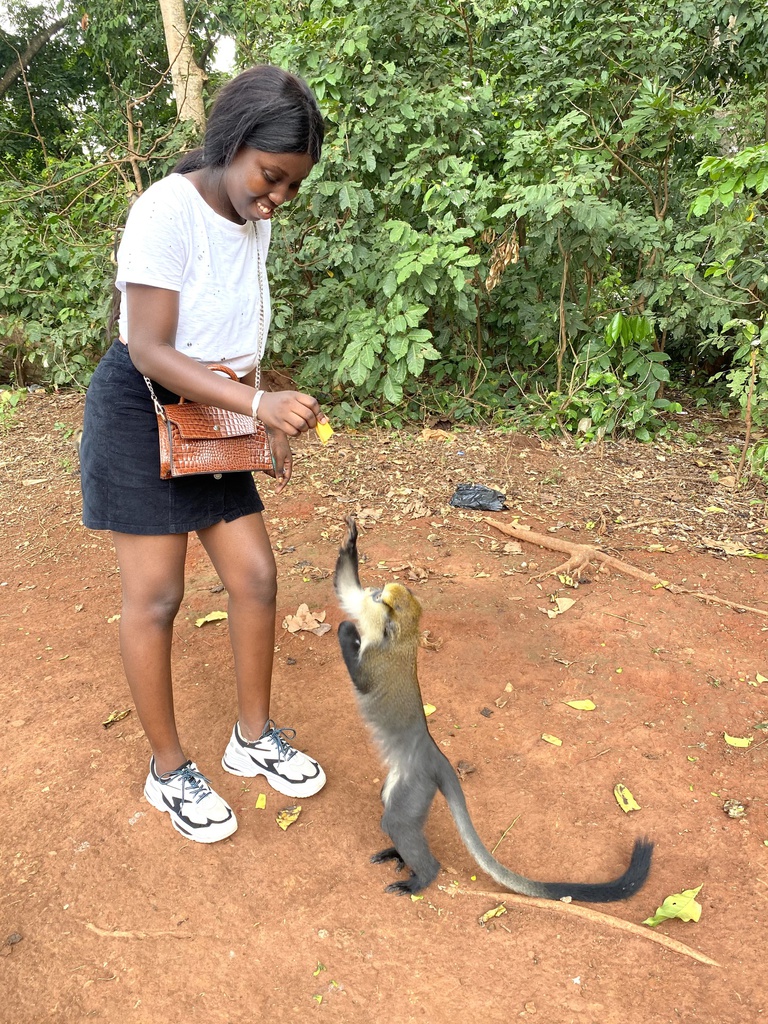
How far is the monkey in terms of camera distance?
2195 mm

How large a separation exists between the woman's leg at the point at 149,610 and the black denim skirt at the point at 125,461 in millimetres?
66

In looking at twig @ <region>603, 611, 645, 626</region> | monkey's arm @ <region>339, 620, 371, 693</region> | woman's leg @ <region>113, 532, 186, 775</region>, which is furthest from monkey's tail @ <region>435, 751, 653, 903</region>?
twig @ <region>603, 611, 645, 626</region>

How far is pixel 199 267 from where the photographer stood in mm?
1965

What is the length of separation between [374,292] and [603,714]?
162 inches

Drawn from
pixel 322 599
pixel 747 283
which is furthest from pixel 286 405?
pixel 747 283

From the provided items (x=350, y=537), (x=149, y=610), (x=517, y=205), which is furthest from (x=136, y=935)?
(x=517, y=205)

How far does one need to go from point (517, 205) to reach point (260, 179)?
153 inches

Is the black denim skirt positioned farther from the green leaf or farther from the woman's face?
the green leaf

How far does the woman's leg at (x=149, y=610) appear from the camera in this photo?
2.17 m

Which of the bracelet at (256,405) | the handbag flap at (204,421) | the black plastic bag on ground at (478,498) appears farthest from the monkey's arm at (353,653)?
the black plastic bag on ground at (478,498)

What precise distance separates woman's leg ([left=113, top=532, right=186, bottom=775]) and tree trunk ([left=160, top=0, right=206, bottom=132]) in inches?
244

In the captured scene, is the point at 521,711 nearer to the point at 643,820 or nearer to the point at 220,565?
the point at 643,820

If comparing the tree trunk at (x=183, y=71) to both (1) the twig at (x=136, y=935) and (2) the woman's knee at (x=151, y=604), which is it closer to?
(2) the woman's knee at (x=151, y=604)

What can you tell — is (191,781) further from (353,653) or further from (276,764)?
(353,653)
